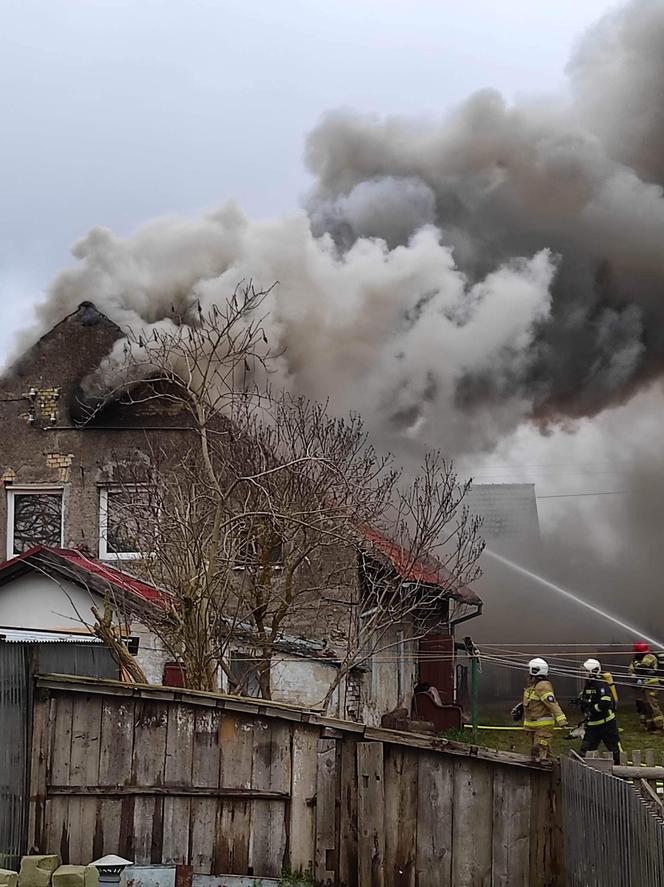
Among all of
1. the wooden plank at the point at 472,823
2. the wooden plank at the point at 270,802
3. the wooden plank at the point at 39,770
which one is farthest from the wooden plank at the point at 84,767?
the wooden plank at the point at 472,823

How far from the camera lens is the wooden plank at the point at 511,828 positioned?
7.59 metres

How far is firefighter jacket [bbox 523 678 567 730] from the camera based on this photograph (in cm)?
1164

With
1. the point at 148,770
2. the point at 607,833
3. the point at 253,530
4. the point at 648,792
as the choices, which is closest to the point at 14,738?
the point at 148,770

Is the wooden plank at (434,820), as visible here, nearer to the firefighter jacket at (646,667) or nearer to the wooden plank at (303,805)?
the wooden plank at (303,805)

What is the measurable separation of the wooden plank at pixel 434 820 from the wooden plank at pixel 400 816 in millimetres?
40

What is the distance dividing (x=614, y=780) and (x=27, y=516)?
51.3ft

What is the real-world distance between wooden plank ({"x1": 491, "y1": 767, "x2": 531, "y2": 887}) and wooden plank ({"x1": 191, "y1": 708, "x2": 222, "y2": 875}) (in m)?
1.86

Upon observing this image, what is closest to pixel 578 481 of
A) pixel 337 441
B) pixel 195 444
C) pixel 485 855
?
pixel 195 444

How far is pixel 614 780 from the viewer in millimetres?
6215

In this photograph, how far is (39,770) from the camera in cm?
797

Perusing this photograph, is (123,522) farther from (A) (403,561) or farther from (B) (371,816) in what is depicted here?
(B) (371,816)

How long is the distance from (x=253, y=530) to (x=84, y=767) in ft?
17.9

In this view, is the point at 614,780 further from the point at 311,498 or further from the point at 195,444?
the point at 195,444

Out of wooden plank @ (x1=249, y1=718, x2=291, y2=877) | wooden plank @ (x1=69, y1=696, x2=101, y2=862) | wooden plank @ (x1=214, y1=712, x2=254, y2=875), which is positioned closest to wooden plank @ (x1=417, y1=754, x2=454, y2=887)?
wooden plank @ (x1=249, y1=718, x2=291, y2=877)
